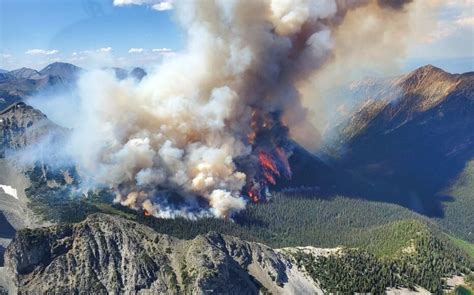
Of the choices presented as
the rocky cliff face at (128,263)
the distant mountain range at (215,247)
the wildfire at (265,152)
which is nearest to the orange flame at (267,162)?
the wildfire at (265,152)

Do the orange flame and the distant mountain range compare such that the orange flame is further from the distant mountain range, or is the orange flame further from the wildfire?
the distant mountain range

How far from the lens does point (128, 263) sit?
109000mm

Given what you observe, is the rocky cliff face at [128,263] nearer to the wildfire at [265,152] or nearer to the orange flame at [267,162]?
the wildfire at [265,152]

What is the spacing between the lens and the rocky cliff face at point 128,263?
104000 mm

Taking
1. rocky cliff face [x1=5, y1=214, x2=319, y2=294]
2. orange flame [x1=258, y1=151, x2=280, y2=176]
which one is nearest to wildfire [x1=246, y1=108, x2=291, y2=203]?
orange flame [x1=258, y1=151, x2=280, y2=176]

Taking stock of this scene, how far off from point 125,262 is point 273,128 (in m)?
87.1

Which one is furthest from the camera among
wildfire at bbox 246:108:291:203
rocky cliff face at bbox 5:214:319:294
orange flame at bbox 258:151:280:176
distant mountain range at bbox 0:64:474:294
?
orange flame at bbox 258:151:280:176

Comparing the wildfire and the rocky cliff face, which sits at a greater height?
the wildfire

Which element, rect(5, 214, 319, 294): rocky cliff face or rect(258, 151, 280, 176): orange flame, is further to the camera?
rect(258, 151, 280, 176): orange flame

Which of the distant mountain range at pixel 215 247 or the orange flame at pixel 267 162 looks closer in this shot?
the distant mountain range at pixel 215 247

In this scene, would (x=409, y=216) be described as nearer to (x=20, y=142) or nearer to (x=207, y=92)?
(x=207, y=92)

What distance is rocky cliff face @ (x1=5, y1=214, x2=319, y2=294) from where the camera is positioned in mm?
104000

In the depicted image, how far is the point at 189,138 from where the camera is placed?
534ft

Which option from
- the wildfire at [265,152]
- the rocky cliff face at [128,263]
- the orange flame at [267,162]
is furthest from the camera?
the orange flame at [267,162]
